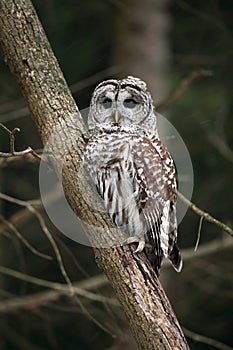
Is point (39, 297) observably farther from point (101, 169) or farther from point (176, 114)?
point (176, 114)

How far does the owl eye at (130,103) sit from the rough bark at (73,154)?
474 millimetres

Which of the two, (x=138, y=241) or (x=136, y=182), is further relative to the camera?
(x=136, y=182)

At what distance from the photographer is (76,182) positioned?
3.61m

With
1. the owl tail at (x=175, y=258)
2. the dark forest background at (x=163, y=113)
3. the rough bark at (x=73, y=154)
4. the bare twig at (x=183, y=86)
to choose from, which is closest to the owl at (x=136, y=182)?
the owl tail at (x=175, y=258)

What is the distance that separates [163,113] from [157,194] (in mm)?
2571

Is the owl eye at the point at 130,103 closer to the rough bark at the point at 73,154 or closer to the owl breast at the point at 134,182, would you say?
the owl breast at the point at 134,182

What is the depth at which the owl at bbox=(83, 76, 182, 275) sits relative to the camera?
156 inches

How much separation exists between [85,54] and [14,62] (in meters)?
4.11

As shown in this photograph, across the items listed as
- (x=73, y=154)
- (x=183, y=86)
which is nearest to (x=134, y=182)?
(x=73, y=154)

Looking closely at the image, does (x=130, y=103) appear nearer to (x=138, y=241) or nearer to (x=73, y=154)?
(x=73, y=154)

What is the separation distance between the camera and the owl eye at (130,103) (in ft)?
13.8

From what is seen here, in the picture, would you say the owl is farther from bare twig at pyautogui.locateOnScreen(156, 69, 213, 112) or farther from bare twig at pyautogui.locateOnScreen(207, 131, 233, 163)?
bare twig at pyautogui.locateOnScreen(207, 131, 233, 163)

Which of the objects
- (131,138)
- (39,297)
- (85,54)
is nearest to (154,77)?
(85,54)

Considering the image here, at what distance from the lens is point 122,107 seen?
420 centimetres
